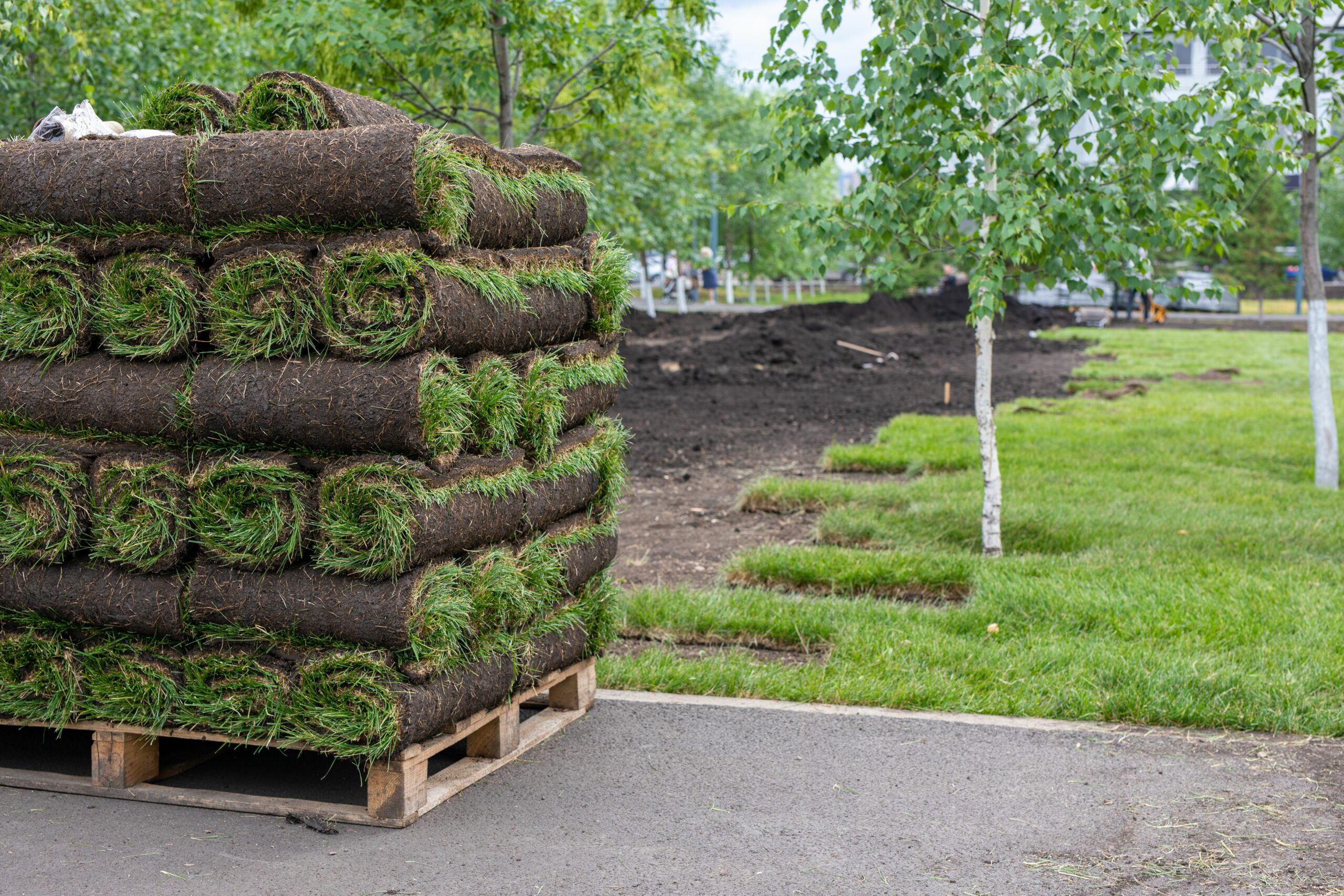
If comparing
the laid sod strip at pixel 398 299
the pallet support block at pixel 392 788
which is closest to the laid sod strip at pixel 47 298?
the laid sod strip at pixel 398 299

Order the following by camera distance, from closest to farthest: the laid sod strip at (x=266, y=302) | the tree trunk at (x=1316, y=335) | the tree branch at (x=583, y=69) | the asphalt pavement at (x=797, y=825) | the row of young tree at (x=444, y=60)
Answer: the asphalt pavement at (x=797, y=825) → the laid sod strip at (x=266, y=302) → the row of young tree at (x=444, y=60) → the tree branch at (x=583, y=69) → the tree trunk at (x=1316, y=335)

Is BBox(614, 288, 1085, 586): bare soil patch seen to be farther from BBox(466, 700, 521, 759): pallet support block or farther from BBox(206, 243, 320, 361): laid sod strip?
BBox(206, 243, 320, 361): laid sod strip

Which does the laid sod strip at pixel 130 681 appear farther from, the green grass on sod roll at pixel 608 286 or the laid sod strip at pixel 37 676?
the green grass on sod roll at pixel 608 286

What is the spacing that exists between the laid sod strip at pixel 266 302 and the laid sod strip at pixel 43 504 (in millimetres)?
696

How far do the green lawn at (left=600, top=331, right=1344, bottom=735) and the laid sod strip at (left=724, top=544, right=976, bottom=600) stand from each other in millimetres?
12

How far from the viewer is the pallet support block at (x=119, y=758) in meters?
4.06

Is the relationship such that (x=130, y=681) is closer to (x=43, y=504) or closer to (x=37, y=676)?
(x=37, y=676)

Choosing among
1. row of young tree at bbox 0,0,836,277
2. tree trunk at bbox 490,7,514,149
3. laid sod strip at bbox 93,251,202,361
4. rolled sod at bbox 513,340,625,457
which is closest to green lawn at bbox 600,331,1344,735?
rolled sod at bbox 513,340,625,457

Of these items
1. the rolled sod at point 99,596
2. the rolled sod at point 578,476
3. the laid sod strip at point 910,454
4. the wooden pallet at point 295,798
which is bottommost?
the wooden pallet at point 295,798

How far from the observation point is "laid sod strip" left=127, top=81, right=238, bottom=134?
4246mm

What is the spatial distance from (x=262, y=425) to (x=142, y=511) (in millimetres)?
517

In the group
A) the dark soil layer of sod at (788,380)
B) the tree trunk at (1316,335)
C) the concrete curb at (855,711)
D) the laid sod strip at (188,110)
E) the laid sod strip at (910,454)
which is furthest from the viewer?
the dark soil layer of sod at (788,380)

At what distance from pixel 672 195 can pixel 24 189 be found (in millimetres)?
17287

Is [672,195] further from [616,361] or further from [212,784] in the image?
[212,784]
